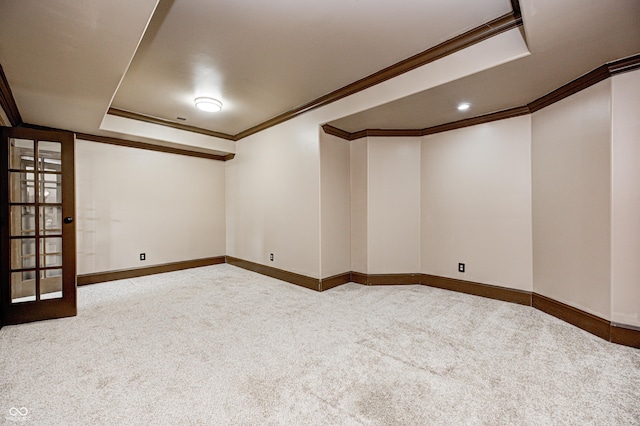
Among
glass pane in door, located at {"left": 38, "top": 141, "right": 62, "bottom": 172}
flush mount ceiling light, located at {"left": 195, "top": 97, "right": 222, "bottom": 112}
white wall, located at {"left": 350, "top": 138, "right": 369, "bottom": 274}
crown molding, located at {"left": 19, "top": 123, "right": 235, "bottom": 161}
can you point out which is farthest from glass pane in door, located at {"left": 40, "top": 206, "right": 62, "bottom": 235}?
white wall, located at {"left": 350, "top": 138, "right": 369, "bottom": 274}

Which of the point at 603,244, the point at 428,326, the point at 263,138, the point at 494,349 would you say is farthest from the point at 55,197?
the point at 603,244

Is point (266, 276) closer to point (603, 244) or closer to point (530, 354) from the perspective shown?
point (530, 354)

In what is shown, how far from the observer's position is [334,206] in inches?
169

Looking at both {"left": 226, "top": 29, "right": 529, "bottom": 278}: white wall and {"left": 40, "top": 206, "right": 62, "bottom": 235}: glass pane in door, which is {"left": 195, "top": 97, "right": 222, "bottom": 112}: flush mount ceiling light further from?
{"left": 40, "top": 206, "right": 62, "bottom": 235}: glass pane in door

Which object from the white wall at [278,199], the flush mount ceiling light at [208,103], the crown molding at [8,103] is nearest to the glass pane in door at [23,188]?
the crown molding at [8,103]

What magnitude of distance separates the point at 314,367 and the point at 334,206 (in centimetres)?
255

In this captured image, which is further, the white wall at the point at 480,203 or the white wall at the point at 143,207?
the white wall at the point at 143,207

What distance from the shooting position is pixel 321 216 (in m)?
4.04

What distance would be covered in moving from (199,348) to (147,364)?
1.23 feet

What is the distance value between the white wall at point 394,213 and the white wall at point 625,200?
7.22 ft

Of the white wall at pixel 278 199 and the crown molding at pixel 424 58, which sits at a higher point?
the crown molding at pixel 424 58

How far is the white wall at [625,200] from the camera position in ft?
7.66

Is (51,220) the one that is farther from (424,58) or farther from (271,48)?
(424,58)

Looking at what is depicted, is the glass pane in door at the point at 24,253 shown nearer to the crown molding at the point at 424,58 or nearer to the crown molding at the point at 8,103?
the crown molding at the point at 8,103
